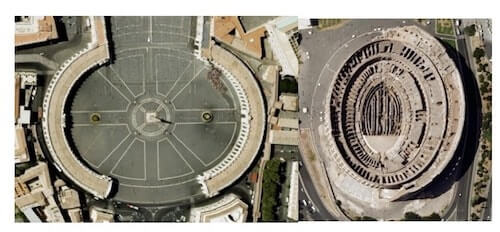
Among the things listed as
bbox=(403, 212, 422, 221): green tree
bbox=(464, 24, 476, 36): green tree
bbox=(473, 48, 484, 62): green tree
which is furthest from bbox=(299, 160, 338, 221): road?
bbox=(464, 24, 476, 36): green tree

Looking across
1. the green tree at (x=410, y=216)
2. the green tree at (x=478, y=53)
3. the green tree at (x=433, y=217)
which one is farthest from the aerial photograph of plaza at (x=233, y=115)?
the green tree at (x=433, y=217)

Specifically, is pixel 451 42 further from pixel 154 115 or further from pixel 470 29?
pixel 154 115

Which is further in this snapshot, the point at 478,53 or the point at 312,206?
the point at 478,53

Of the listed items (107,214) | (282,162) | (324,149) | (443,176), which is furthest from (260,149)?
(443,176)

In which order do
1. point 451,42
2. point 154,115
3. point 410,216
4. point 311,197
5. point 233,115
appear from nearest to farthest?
1. point 154,115
2. point 233,115
3. point 311,197
4. point 451,42
5. point 410,216

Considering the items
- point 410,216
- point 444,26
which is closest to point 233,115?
point 410,216

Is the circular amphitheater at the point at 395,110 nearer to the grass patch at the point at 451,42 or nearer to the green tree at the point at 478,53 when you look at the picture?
the grass patch at the point at 451,42

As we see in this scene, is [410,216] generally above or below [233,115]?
below
